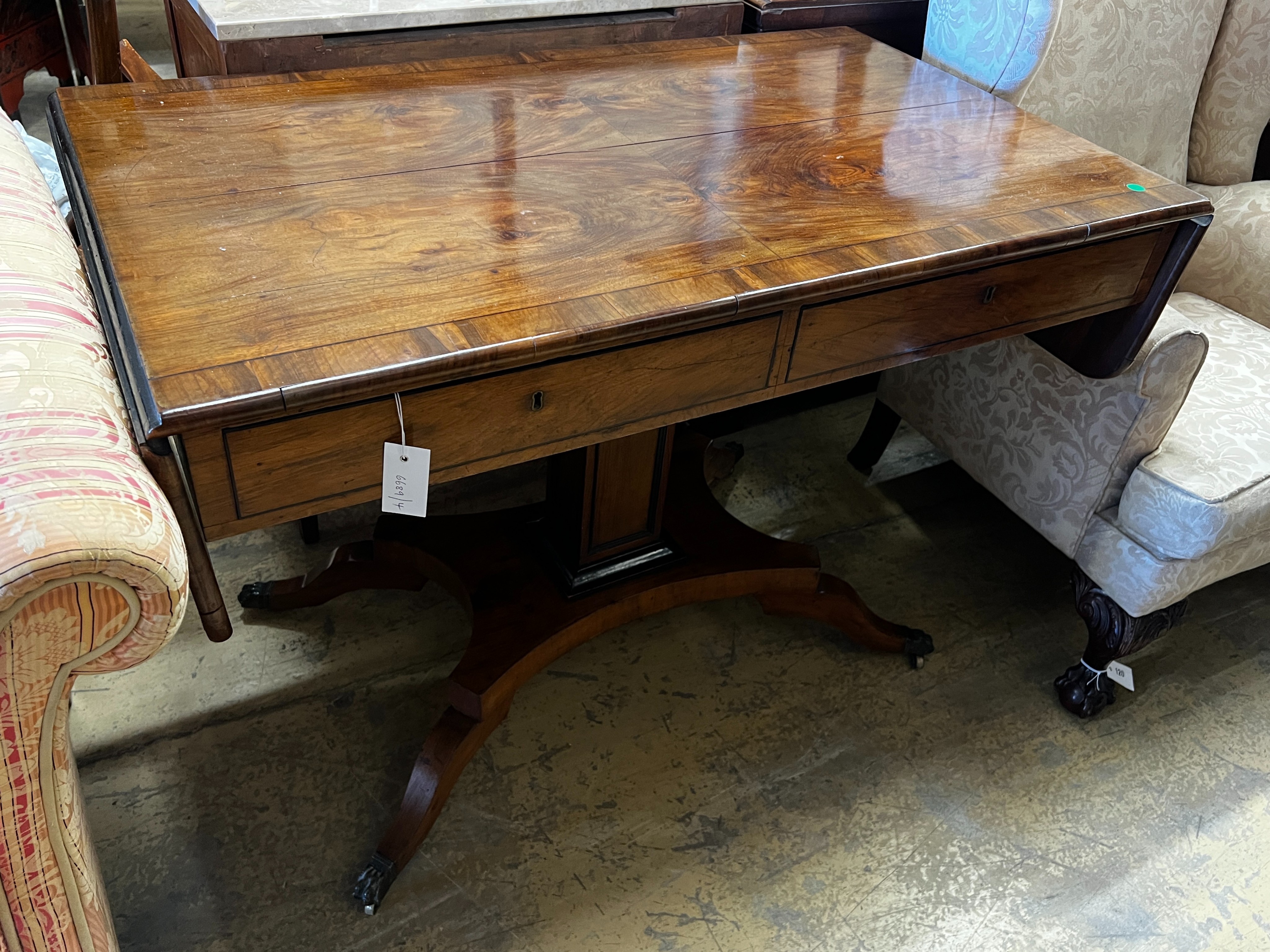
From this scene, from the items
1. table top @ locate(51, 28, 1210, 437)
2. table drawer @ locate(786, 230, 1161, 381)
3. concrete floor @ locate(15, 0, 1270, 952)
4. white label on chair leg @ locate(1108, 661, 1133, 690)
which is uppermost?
table top @ locate(51, 28, 1210, 437)

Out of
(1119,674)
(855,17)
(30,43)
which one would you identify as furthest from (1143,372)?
(30,43)

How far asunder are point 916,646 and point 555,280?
2.91 ft

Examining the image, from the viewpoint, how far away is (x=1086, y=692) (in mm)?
1459

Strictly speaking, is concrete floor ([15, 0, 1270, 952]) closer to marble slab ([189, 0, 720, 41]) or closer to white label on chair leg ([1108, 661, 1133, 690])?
white label on chair leg ([1108, 661, 1133, 690])

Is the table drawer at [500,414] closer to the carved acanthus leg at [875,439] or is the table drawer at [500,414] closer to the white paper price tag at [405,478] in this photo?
the white paper price tag at [405,478]

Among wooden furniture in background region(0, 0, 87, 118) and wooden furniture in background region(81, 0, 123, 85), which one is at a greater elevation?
wooden furniture in background region(81, 0, 123, 85)

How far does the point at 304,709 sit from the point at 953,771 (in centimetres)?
88

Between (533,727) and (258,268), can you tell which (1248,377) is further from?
(258,268)

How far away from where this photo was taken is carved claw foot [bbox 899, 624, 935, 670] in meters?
1.50

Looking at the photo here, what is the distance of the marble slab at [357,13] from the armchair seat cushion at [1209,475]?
0.96m

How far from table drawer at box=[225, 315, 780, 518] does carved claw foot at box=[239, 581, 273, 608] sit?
0.72m

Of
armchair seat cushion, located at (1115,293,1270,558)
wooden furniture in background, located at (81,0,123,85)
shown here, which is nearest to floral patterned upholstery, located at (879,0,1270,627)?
armchair seat cushion, located at (1115,293,1270,558)

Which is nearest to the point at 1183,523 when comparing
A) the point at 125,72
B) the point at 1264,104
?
the point at 1264,104

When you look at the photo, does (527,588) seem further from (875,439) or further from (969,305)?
(875,439)
